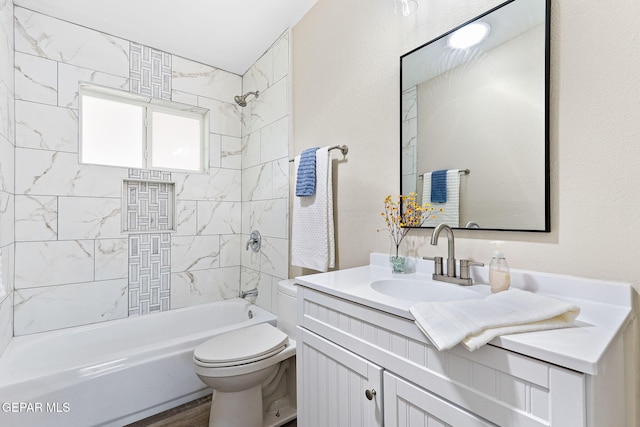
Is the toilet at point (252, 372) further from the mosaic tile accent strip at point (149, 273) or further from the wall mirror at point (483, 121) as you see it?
the wall mirror at point (483, 121)

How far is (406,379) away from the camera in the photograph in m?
0.81

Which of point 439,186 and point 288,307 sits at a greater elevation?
point 439,186

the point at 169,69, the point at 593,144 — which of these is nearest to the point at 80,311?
the point at 169,69

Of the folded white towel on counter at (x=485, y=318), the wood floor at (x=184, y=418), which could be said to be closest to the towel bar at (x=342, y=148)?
the folded white towel on counter at (x=485, y=318)

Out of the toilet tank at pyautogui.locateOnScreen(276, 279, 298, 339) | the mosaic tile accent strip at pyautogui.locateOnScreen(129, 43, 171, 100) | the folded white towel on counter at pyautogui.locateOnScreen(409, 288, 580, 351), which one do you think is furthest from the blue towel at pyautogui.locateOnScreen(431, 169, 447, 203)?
the mosaic tile accent strip at pyautogui.locateOnScreen(129, 43, 171, 100)

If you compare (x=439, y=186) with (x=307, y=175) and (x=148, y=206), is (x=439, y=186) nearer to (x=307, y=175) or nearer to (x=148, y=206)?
(x=307, y=175)

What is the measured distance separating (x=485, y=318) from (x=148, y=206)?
2538mm

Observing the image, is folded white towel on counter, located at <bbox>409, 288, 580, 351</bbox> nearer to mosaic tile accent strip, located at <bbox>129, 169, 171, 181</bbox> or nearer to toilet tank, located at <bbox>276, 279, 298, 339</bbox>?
toilet tank, located at <bbox>276, 279, 298, 339</bbox>

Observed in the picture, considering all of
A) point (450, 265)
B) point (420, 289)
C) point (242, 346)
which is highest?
point (450, 265)

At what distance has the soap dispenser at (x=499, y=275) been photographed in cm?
94

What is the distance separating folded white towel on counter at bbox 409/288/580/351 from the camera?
64 centimetres

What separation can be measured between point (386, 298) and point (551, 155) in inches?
27.6

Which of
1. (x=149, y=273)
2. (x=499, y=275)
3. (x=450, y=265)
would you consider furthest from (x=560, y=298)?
(x=149, y=273)

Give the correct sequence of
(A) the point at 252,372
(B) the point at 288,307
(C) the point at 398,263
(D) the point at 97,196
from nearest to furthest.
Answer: (C) the point at 398,263, (A) the point at 252,372, (B) the point at 288,307, (D) the point at 97,196
